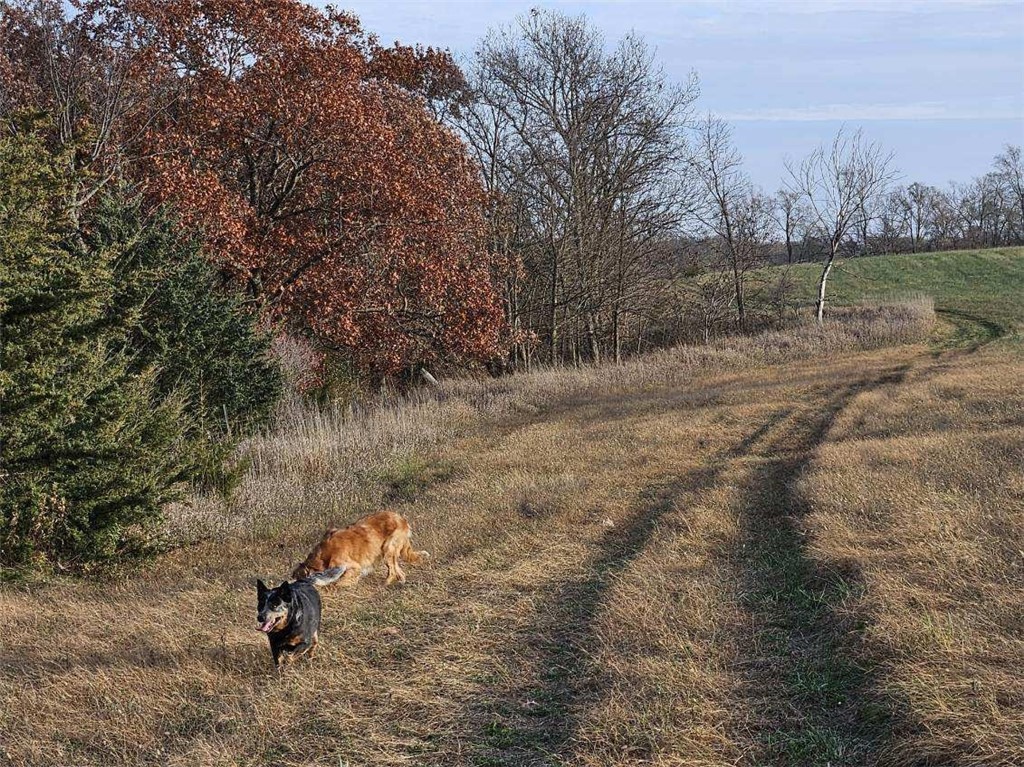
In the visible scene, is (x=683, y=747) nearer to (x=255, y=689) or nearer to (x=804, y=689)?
(x=804, y=689)

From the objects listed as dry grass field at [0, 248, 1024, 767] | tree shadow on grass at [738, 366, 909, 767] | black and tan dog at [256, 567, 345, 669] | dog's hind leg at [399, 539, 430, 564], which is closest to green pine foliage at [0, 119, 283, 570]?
dry grass field at [0, 248, 1024, 767]

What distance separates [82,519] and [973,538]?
787cm

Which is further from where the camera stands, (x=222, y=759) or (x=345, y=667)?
(x=345, y=667)

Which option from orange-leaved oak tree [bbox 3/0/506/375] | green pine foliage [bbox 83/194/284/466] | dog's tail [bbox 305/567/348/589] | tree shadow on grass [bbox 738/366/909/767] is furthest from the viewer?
orange-leaved oak tree [bbox 3/0/506/375]

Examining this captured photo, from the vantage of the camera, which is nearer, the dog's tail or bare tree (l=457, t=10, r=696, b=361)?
the dog's tail

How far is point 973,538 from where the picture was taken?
5.88 meters

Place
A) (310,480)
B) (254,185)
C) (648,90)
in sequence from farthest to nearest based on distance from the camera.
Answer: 1. (648,90)
2. (254,185)
3. (310,480)

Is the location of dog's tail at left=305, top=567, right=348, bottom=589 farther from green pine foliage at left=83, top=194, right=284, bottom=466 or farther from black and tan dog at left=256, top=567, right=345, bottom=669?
green pine foliage at left=83, top=194, right=284, bottom=466

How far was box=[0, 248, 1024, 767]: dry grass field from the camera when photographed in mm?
3811

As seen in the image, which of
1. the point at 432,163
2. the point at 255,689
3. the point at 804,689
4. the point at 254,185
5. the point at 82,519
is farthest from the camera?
the point at 432,163

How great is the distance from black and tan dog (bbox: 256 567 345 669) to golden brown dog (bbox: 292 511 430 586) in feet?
3.43

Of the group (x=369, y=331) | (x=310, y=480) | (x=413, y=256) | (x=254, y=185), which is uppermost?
(x=254, y=185)

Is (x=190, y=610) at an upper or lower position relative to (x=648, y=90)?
lower

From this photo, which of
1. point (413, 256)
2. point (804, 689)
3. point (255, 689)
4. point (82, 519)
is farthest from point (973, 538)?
point (413, 256)
